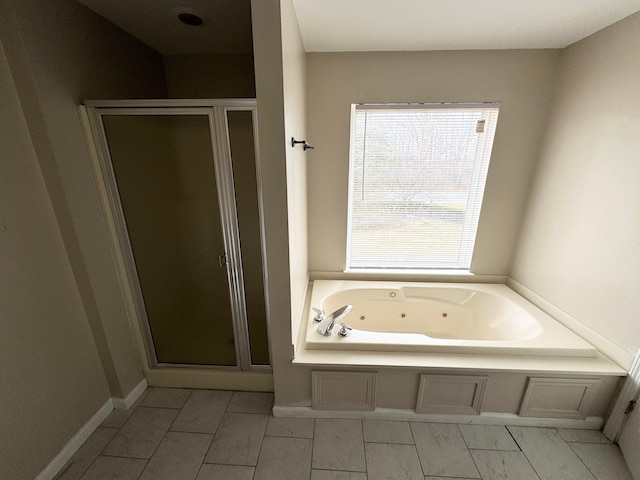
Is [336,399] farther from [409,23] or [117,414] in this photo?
[409,23]

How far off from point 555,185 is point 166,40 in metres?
2.82

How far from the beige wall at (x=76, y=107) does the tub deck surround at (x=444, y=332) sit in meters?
1.14

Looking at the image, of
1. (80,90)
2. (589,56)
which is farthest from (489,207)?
(80,90)

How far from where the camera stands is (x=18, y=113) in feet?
3.60

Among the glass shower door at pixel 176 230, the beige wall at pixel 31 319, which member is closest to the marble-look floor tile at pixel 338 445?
the glass shower door at pixel 176 230

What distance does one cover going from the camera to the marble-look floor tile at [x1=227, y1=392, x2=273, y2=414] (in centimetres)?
160

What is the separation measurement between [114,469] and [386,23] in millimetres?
2793

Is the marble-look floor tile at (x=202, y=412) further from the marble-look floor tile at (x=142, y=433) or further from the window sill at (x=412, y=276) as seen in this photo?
the window sill at (x=412, y=276)

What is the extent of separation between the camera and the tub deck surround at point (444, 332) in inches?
56.4

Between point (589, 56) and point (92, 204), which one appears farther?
point (589, 56)

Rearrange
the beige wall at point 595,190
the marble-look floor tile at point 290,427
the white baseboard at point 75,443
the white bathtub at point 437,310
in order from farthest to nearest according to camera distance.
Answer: the white bathtub at point 437,310, the marble-look floor tile at point 290,427, the beige wall at point 595,190, the white baseboard at point 75,443

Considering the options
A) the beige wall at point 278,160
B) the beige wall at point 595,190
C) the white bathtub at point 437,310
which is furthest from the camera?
the white bathtub at point 437,310

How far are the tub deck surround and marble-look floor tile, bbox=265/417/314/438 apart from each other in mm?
430

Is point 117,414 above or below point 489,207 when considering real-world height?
below
